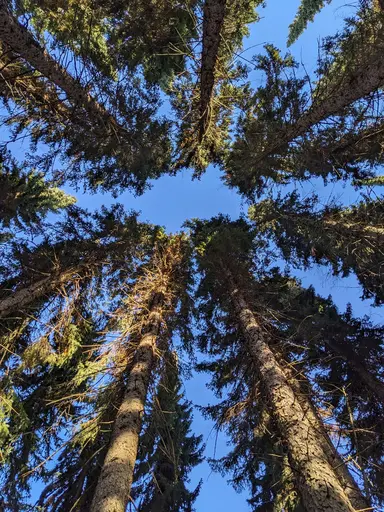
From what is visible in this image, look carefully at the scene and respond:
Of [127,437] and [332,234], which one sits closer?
[127,437]

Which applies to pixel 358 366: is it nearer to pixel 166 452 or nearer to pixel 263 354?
pixel 263 354

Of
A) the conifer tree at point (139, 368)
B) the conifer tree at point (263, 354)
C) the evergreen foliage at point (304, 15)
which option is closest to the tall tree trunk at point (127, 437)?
the conifer tree at point (139, 368)

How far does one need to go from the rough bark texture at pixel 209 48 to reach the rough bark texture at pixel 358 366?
7071 mm

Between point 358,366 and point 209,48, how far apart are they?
8.56m

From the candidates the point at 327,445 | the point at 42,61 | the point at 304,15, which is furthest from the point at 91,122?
the point at 304,15

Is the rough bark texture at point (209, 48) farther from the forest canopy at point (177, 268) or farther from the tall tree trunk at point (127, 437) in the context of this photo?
the tall tree trunk at point (127, 437)

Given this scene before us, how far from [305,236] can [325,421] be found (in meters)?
6.61

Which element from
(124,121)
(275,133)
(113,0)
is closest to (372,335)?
(275,133)

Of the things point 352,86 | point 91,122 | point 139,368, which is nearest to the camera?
point 139,368

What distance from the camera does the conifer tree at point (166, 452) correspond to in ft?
19.3

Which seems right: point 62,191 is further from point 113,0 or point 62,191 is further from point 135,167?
point 113,0

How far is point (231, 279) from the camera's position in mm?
10164

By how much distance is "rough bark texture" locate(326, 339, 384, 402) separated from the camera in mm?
8938

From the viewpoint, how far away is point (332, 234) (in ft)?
34.0
